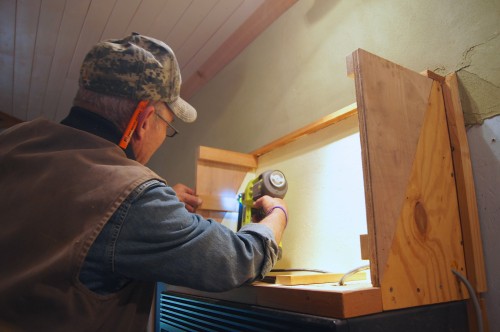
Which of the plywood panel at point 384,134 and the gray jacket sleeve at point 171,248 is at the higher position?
the plywood panel at point 384,134

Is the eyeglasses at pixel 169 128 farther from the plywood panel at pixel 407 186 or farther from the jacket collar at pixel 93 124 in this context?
the plywood panel at pixel 407 186

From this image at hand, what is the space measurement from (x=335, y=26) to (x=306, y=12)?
21 centimetres

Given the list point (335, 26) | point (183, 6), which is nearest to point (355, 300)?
point (335, 26)

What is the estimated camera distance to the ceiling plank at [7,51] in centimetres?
168

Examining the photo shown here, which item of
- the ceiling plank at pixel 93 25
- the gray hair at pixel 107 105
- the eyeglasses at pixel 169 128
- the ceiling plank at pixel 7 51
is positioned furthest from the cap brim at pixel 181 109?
the ceiling plank at pixel 7 51

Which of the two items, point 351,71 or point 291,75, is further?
point 291,75

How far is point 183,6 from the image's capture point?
1628mm

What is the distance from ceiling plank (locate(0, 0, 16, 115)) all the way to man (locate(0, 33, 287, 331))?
1279 millimetres

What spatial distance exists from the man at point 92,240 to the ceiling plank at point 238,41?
3.61ft

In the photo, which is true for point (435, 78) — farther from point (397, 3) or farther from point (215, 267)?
point (215, 267)

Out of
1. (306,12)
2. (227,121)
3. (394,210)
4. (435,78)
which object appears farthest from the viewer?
(227,121)

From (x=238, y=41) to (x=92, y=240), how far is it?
1.43m

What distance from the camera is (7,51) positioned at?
2.02 metres

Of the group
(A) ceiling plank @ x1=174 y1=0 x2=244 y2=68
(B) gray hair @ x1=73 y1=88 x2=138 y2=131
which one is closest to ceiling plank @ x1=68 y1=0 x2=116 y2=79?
(A) ceiling plank @ x1=174 y1=0 x2=244 y2=68
